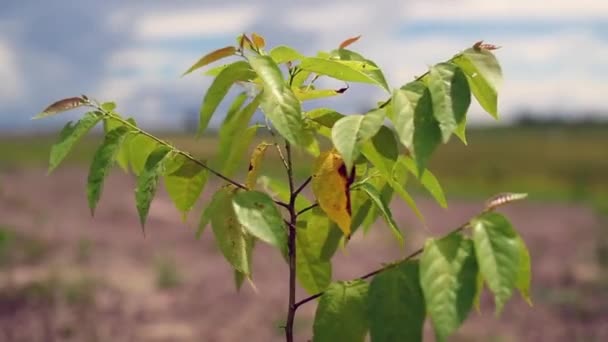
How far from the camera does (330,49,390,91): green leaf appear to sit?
6.20ft

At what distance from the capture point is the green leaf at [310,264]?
218cm

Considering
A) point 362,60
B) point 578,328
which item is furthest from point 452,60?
point 578,328

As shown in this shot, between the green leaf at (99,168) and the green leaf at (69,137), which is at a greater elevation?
the green leaf at (69,137)

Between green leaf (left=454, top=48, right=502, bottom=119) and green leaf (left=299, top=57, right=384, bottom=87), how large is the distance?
18 centimetres

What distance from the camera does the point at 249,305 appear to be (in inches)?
428

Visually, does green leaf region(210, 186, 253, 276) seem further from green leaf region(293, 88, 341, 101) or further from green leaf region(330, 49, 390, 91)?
green leaf region(330, 49, 390, 91)

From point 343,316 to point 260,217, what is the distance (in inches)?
10.9

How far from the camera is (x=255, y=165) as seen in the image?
2.13 m

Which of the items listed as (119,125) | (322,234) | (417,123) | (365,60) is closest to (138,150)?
(119,125)

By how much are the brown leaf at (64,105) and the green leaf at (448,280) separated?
858mm

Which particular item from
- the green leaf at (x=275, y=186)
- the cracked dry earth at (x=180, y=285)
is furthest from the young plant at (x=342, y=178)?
the cracked dry earth at (x=180, y=285)

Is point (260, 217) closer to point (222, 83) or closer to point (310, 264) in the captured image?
point (222, 83)

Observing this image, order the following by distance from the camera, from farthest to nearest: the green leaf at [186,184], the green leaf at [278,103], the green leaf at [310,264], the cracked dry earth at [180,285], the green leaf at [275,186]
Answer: the cracked dry earth at [180,285], the green leaf at [275,186], the green leaf at [310,264], the green leaf at [186,184], the green leaf at [278,103]

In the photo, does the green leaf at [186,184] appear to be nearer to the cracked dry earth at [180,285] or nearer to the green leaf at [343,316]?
the green leaf at [343,316]
